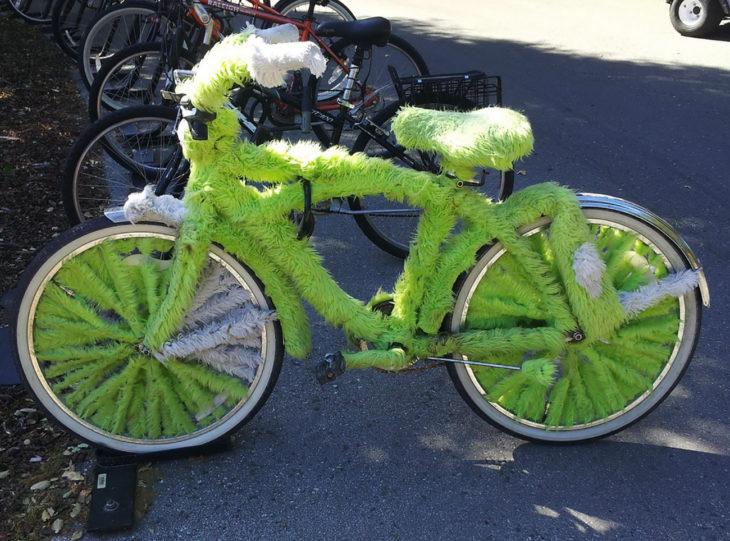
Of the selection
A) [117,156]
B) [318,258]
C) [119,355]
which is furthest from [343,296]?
[117,156]

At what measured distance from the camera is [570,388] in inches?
100

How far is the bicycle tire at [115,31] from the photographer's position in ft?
17.3

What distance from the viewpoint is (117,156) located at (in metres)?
3.85

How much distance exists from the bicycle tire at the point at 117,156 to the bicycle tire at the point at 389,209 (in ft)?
3.26

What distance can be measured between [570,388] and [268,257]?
1234 millimetres

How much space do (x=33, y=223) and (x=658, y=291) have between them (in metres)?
3.57

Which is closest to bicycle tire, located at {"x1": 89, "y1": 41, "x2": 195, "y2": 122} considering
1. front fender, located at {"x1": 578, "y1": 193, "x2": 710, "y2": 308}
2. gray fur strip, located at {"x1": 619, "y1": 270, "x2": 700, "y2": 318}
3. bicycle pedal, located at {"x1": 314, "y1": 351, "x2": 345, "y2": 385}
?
bicycle pedal, located at {"x1": 314, "y1": 351, "x2": 345, "y2": 385}

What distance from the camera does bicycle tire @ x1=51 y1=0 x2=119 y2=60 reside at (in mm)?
7109

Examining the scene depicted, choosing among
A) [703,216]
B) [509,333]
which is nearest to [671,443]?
[509,333]

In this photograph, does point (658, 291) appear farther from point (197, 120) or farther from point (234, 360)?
point (197, 120)

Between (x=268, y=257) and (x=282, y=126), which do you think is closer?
(x=268, y=257)

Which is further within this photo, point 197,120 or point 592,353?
point 592,353

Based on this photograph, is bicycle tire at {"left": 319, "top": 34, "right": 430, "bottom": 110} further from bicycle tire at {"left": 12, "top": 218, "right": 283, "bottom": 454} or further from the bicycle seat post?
bicycle tire at {"left": 12, "top": 218, "right": 283, "bottom": 454}

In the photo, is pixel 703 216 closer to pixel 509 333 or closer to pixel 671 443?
pixel 671 443
